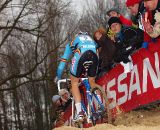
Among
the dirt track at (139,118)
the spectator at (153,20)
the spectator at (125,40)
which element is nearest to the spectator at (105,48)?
the spectator at (125,40)

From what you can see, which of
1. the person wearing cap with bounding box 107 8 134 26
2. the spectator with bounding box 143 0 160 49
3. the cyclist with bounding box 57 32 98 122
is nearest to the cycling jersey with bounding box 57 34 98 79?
the cyclist with bounding box 57 32 98 122

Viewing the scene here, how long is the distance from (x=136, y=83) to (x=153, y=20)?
1220 millimetres

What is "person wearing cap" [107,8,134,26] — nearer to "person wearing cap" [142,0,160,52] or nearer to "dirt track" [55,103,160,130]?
"person wearing cap" [142,0,160,52]

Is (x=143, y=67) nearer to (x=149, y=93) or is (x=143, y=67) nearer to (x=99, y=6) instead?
(x=149, y=93)

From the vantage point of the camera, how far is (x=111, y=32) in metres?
7.70

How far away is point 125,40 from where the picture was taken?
7.24m

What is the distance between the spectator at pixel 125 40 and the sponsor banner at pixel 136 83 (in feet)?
0.42

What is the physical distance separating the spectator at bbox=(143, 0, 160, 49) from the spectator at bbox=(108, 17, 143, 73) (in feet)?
1.39

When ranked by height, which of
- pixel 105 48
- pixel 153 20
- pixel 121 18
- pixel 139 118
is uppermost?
pixel 121 18

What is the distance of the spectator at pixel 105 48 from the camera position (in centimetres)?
751

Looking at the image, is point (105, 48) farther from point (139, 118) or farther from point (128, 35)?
point (139, 118)

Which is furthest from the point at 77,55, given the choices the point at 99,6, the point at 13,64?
the point at 99,6

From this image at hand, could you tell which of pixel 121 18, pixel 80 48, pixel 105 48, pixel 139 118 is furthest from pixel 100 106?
pixel 121 18

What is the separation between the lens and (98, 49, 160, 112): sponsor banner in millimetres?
6477
